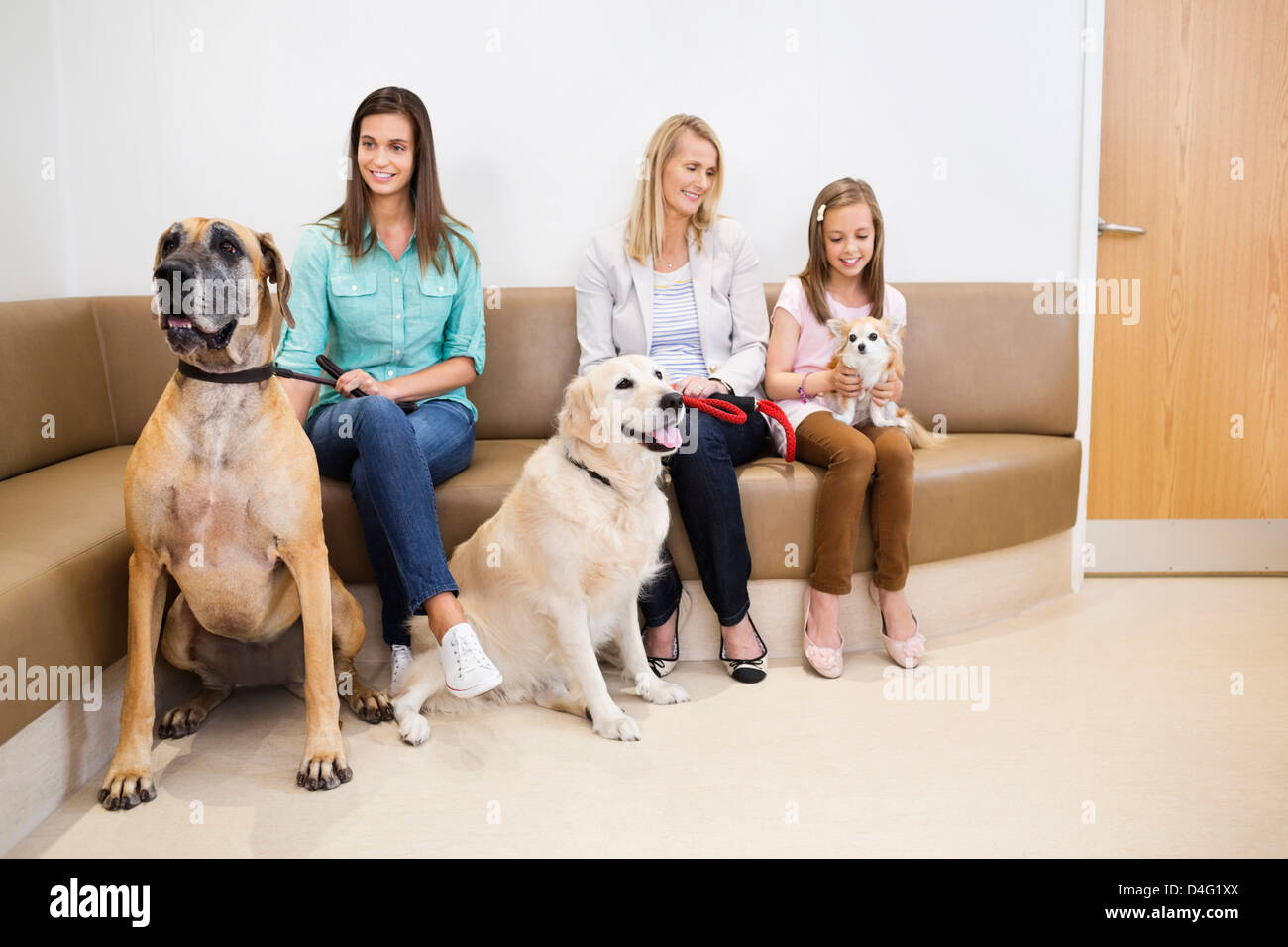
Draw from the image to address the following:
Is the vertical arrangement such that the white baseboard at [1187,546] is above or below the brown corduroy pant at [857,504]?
below

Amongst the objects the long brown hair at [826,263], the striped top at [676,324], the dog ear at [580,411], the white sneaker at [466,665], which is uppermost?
the long brown hair at [826,263]

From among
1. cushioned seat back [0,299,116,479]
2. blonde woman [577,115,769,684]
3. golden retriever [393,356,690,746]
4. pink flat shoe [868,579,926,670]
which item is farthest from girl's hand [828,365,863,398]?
cushioned seat back [0,299,116,479]

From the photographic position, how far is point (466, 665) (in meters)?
2.00

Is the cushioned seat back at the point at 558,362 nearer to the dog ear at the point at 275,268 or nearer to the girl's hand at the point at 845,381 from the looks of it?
the girl's hand at the point at 845,381

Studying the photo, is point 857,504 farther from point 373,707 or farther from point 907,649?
point 373,707

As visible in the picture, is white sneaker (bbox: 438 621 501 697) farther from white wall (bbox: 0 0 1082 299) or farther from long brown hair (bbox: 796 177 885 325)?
white wall (bbox: 0 0 1082 299)

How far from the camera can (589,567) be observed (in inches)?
83.3

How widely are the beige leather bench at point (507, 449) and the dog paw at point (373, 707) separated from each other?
386 mm

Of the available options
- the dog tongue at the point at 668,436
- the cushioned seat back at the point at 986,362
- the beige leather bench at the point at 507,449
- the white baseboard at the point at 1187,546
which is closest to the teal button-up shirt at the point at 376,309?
Answer: the beige leather bench at the point at 507,449

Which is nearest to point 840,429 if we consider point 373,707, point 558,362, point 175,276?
point 558,362

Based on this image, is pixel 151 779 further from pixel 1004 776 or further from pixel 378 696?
pixel 1004 776

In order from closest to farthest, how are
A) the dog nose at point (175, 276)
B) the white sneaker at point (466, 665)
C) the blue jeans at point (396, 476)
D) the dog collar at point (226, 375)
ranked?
the dog nose at point (175, 276), the dog collar at point (226, 375), the white sneaker at point (466, 665), the blue jeans at point (396, 476)

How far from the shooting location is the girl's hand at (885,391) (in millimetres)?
2617

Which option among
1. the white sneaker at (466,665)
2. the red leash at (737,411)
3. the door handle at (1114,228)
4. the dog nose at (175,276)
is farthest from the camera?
the door handle at (1114,228)
